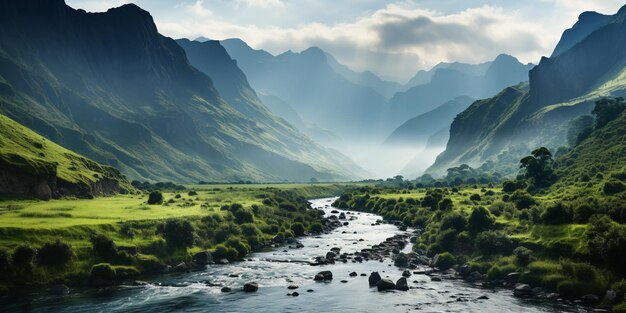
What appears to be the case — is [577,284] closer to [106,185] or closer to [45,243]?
[45,243]

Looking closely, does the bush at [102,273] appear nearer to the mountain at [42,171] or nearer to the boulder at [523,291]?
the mountain at [42,171]

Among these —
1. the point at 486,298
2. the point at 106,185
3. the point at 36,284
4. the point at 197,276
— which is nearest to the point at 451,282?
the point at 486,298

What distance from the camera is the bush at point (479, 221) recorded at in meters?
92.4

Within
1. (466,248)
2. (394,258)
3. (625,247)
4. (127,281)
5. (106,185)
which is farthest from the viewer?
(106,185)

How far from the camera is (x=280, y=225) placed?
134 metres

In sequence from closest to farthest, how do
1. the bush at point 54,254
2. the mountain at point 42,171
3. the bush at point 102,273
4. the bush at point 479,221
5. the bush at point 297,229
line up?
1. the bush at point 54,254
2. the bush at point 102,273
3. the bush at point 479,221
4. the mountain at point 42,171
5. the bush at point 297,229

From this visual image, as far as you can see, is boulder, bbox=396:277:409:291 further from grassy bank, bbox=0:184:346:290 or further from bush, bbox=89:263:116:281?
bush, bbox=89:263:116:281

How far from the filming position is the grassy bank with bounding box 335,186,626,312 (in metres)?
62.5

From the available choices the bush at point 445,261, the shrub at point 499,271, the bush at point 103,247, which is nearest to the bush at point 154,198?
the bush at point 103,247

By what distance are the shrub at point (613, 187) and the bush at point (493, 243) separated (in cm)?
3151

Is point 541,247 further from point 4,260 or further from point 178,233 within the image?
point 4,260

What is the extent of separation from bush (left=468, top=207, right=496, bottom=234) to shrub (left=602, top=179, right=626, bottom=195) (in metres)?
26.1

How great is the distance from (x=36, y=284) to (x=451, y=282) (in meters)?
66.8

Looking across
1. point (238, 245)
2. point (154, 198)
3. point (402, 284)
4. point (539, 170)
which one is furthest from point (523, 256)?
point (154, 198)
